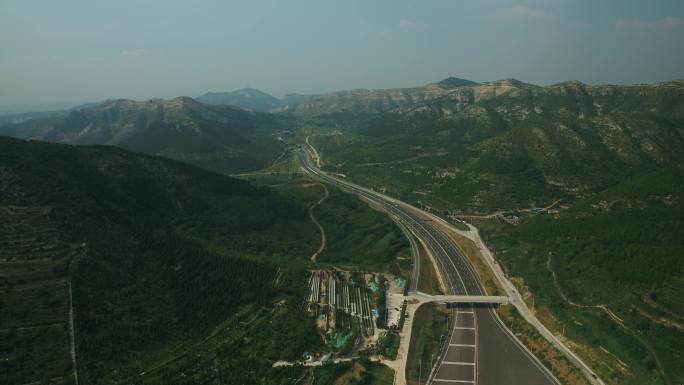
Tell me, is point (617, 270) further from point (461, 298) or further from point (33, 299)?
point (33, 299)

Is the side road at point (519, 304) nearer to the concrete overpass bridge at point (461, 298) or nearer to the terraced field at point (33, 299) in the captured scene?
the concrete overpass bridge at point (461, 298)

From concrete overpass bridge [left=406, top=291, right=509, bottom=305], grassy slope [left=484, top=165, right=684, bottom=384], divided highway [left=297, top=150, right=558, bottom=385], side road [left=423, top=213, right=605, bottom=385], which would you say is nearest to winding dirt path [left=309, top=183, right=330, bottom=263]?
divided highway [left=297, top=150, right=558, bottom=385]

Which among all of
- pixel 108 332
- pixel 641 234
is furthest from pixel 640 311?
pixel 108 332

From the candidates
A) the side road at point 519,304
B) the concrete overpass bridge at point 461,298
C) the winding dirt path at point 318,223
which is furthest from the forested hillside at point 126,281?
the side road at point 519,304

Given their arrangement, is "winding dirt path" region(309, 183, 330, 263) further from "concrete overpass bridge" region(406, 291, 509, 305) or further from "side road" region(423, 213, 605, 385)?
"side road" region(423, 213, 605, 385)

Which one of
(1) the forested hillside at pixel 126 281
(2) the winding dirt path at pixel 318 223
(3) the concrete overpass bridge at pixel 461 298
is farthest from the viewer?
(2) the winding dirt path at pixel 318 223

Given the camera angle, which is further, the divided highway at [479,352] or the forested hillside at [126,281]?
the divided highway at [479,352]

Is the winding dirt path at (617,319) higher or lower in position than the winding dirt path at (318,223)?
lower

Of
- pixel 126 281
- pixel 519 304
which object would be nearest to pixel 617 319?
pixel 519 304
